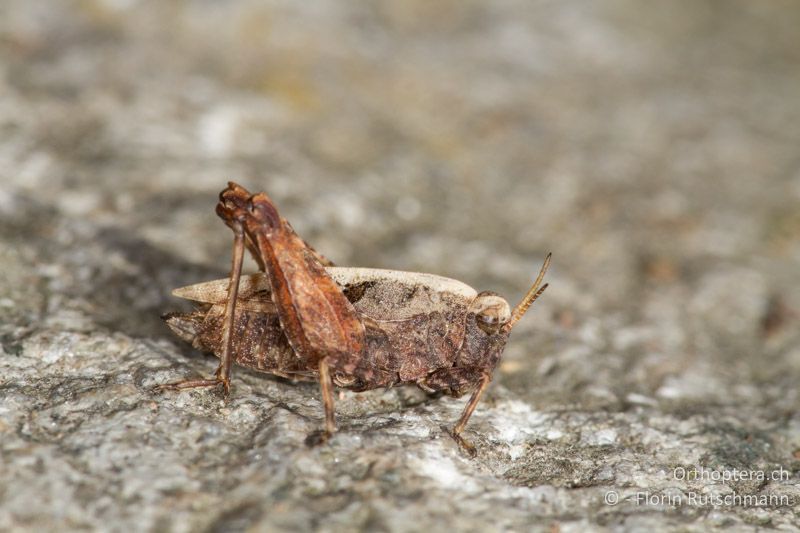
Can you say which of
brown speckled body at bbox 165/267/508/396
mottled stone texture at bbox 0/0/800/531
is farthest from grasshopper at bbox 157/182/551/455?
mottled stone texture at bbox 0/0/800/531

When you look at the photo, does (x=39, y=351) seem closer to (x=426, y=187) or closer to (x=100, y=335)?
(x=100, y=335)

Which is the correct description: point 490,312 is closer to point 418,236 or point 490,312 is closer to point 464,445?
point 464,445

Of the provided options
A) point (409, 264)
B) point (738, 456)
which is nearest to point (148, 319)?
point (409, 264)

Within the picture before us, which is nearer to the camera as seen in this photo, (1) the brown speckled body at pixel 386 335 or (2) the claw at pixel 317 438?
(2) the claw at pixel 317 438

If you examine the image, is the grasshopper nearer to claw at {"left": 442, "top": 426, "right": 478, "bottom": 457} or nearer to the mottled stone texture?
claw at {"left": 442, "top": 426, "right": 478, "bottom": 457}

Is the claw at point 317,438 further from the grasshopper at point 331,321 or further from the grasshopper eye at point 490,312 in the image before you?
the grasshopper eye at point 490,312

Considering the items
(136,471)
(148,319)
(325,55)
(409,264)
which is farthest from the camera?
(325,55)

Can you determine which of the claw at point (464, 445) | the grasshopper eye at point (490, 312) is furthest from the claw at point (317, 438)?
the grasshopper eye at point (490, 312)
